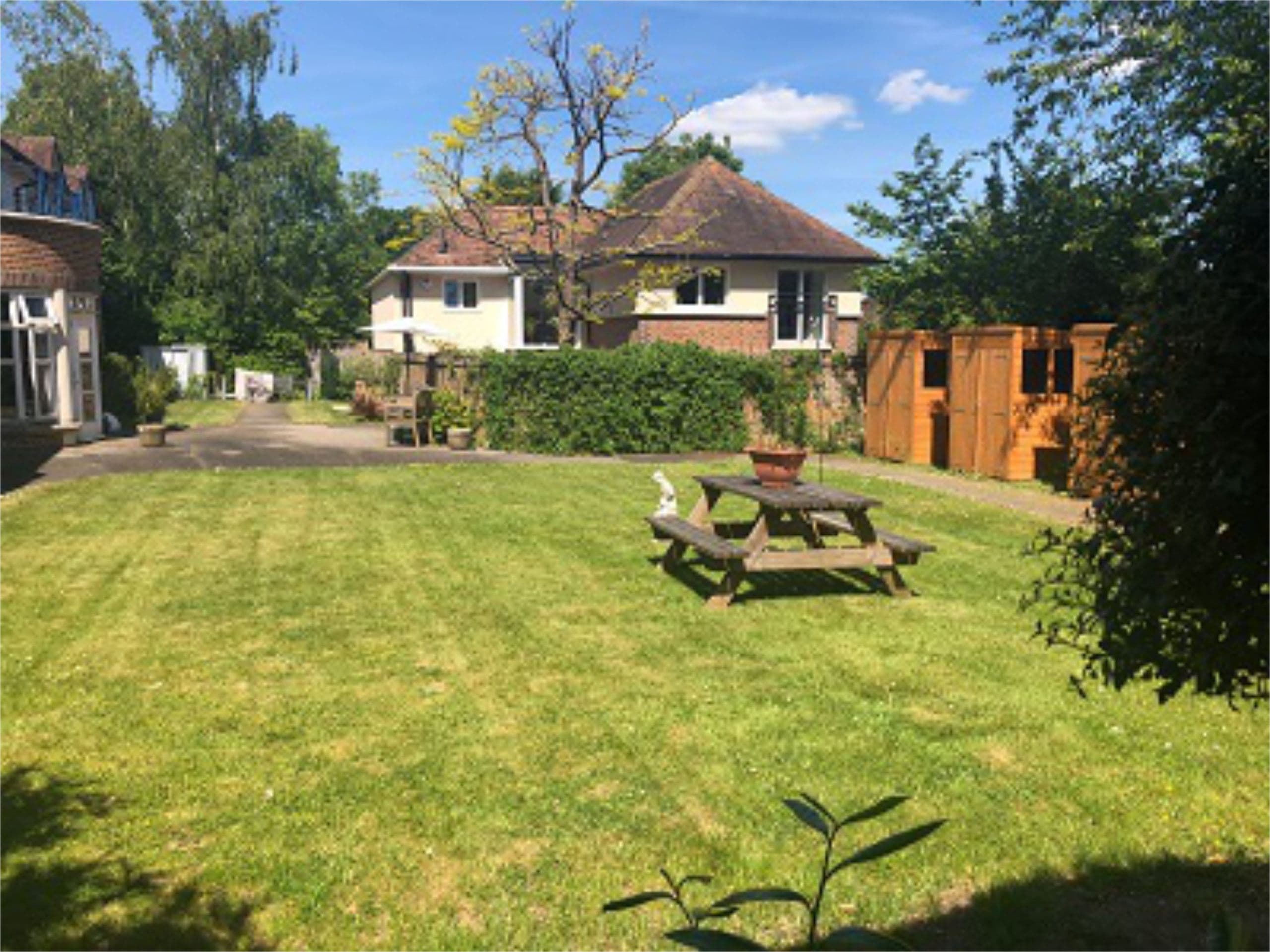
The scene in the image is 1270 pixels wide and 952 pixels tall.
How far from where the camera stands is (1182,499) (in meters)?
2.78

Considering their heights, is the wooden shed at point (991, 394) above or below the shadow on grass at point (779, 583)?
above

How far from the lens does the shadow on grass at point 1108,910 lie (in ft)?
13.1

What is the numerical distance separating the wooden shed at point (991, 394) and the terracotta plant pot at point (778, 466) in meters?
7.67

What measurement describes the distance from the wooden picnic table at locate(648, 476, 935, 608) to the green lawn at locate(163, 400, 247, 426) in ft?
66.6

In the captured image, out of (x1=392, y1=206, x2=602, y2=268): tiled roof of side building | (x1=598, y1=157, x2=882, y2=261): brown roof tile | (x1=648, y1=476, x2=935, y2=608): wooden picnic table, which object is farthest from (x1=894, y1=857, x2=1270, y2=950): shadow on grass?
(x1=392, y1=206, x2=602, y2=268): tiled roof of side building

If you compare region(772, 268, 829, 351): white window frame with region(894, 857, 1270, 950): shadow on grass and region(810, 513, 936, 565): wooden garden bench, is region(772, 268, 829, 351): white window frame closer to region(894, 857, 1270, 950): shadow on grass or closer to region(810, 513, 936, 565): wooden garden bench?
region(810, 513, 936, 565): wooden garden bench

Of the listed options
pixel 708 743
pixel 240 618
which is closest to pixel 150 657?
pixel 240 618

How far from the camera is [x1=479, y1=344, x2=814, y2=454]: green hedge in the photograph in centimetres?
2158

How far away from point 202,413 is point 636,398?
57.8 ft

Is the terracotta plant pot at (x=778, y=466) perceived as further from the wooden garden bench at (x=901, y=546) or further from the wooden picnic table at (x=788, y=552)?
the wooden garden bench at (x=901, y=546)

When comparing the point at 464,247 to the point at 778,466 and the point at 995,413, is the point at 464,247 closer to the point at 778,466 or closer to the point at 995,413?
the point at 995,413

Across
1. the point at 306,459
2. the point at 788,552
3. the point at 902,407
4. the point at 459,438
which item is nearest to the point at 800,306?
the point at 902,407

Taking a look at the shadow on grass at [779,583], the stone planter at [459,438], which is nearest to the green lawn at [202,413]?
the stone planter at [459,438]

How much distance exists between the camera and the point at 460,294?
39875mm
